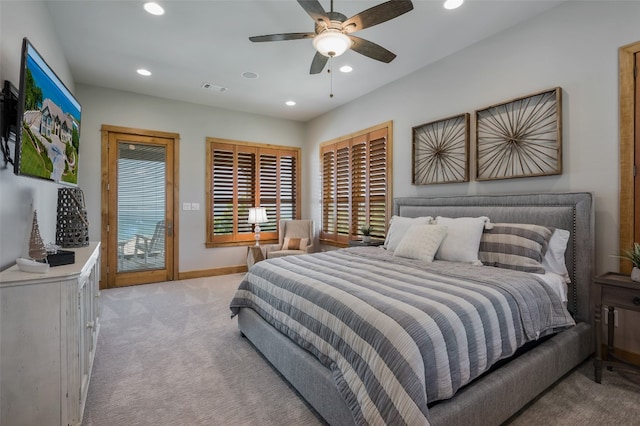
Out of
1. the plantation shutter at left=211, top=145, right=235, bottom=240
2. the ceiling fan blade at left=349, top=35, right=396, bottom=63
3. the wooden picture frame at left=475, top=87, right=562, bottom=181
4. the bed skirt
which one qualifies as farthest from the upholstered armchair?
the ceiling fan blade at left=349, top=35, right=396, bottom=63

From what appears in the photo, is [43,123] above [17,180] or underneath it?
above

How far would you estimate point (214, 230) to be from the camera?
17.9ft

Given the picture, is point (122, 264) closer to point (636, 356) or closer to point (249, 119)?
point (249, 119)

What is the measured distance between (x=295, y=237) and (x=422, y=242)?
300 centimetres

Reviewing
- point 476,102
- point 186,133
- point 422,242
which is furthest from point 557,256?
point 186,133

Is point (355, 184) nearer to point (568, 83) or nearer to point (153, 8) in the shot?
point (568, 83)

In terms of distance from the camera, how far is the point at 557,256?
→ 249cm

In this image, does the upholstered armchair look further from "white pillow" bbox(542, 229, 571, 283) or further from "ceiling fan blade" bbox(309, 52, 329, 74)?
"white pillow" bbox(542, 229, 571, 283)

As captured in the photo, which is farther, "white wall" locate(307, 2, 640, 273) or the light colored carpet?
"white wall" locate(307, 2, 640, 273)

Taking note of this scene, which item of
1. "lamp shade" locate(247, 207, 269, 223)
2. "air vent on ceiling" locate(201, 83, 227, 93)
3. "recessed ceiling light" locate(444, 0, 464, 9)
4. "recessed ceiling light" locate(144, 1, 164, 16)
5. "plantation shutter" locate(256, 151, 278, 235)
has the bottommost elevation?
"lamp shade" locate(247, 207, 269, 223)

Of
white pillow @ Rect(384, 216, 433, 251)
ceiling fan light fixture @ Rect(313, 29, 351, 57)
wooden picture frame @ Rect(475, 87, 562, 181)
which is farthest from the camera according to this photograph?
white pillow @ Rect(384, 216, 433, 251)

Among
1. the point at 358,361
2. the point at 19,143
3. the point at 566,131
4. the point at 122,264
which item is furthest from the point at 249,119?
the point at 358,361

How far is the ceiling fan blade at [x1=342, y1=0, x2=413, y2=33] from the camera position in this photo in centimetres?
199

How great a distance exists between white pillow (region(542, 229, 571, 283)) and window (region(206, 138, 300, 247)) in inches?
178
